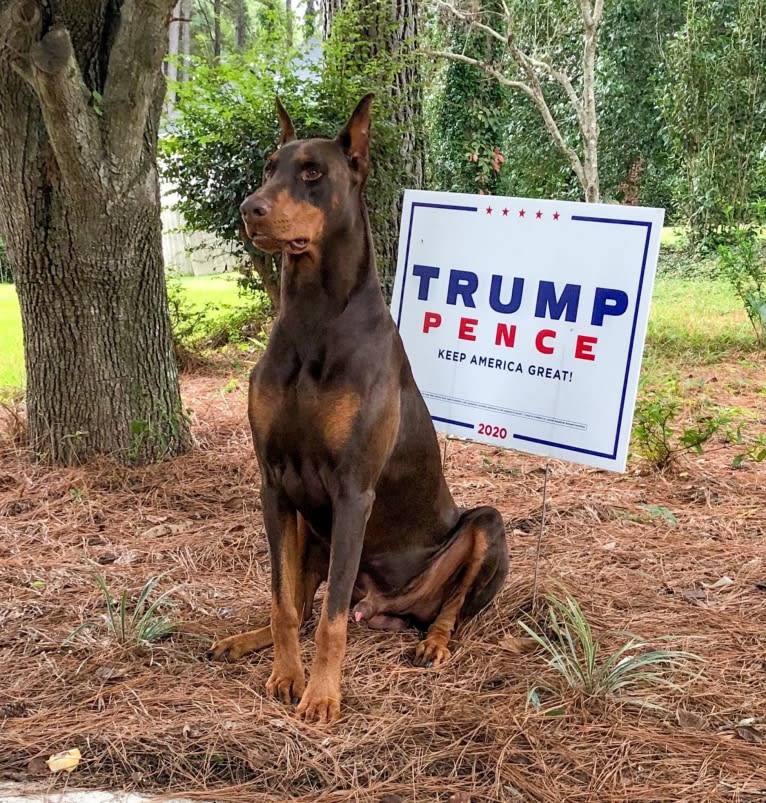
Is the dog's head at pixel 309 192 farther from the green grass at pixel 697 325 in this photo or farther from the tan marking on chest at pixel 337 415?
the green grass at pixel 697 325

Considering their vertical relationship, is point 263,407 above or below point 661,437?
above

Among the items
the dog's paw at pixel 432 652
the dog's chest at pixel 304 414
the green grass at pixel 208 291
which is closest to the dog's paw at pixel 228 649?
the dog's paw at pixel 432 652

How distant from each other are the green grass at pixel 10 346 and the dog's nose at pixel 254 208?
18.7 feet

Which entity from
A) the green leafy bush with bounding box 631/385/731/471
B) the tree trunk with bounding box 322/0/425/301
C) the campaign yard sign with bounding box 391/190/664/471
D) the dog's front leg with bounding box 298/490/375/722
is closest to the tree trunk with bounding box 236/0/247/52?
the tree trunk with bounding box 322/0/425/301

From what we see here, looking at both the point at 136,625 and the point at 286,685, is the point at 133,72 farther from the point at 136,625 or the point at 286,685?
the point at 286,685

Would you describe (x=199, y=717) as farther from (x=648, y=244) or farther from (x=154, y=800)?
(x=648, y=244)

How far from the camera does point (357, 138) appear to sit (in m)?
2.70

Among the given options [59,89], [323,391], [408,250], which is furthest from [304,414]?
[59,89]

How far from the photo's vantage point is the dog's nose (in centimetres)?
243

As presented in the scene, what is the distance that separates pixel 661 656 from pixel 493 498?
6.89 ft

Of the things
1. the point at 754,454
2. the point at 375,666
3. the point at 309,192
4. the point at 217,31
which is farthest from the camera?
the point at 217,31

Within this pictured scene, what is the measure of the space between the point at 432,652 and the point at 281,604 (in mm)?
625

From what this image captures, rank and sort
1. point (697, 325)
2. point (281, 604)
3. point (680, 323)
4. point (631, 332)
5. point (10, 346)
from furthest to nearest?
point (680, 323) → point (697, 325) → point (10, 346) → point (631, 332) → point (281, 604)

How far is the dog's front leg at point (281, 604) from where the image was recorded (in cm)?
279
